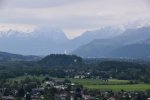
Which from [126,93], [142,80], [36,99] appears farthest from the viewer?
[142,80]

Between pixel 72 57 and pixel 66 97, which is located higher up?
pixel 72 57

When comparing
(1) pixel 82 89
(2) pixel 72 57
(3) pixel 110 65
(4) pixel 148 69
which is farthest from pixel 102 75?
(2) pixel 72 57

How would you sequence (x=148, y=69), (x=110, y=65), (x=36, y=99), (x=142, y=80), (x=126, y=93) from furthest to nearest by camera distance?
(x=110, y=65) < (x=148, y=69) < (x=142, y=80) < (x=126, y=93) < (x=36, y=99)

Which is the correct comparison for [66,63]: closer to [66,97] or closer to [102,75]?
[102,75]

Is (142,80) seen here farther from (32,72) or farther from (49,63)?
(49,63)

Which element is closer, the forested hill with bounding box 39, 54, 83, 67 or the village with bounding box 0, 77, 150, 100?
the village with bounding box 0, 77, 150, 100

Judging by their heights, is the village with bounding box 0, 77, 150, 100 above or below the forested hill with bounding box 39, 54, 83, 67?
below

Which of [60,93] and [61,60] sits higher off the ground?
[61,60]

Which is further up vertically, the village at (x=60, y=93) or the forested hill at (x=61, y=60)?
the forested hill at (x=61, y=60)

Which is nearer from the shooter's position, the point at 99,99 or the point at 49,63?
the point at 99,99

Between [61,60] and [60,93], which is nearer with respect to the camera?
[60,93]

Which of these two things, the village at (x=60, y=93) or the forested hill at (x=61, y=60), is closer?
the village at (x=60, y=93)
